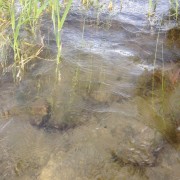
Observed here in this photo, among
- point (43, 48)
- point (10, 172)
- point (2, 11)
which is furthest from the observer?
point (2, 11)

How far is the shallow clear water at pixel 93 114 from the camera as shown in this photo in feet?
5.51

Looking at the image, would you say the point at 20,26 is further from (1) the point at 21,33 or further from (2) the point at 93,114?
(2) the point at 93,114

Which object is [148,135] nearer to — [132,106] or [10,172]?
[132,106]

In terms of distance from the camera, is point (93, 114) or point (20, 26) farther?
point (20, 26)

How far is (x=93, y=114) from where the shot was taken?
2006 mm

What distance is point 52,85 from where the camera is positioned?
2.24 m

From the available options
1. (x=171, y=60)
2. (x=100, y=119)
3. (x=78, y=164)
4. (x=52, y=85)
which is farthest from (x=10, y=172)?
(x=171, y=60)

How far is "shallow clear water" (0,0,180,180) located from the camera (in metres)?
1.68

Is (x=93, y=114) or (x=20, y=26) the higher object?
(x=20, y=26)

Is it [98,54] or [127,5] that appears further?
[127,5]

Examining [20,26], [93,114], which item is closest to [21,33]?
[20,26]

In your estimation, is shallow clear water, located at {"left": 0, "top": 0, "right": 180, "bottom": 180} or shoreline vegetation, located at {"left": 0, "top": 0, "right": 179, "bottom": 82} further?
shoreline vegetation, located at {"left": 0, "top": 0, "right": 179, "bottom": 82}

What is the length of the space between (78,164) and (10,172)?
0.36m

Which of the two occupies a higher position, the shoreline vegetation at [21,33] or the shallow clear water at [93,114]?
the shoreline vegetation at [21,33]
